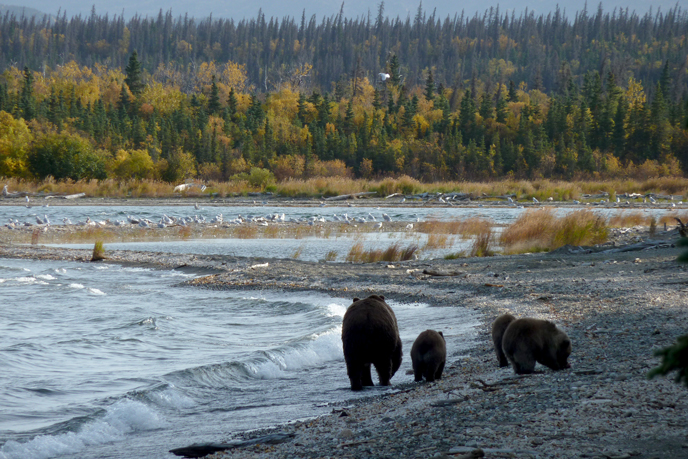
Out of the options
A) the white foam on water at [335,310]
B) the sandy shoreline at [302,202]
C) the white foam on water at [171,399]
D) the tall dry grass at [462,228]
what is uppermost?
the white foam on water at [171,399]

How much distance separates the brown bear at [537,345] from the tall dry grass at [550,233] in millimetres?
14271

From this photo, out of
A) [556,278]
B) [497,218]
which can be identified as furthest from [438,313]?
[497,218]

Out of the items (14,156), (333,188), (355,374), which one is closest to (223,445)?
(355,374)

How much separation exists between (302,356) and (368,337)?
9.15 feet

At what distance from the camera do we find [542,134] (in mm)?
80875

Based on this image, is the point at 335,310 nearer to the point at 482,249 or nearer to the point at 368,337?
the point at 368,337

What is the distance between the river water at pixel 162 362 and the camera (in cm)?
561

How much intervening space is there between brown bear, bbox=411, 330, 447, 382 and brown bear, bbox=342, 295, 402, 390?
0.25m

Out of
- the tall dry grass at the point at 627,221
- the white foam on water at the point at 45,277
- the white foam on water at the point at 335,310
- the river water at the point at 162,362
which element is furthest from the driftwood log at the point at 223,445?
the tall dry grass at the point at 627,221

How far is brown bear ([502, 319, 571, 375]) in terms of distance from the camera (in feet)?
18.7

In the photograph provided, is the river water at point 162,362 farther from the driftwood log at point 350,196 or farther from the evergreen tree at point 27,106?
the evergreen tree at point 27,106

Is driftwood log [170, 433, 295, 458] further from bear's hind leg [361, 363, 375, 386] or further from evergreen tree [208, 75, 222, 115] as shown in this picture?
evergreen tree [208, 75, 222, 115]

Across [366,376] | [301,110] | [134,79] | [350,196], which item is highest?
[134,79]

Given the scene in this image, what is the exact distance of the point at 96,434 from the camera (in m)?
5.59
